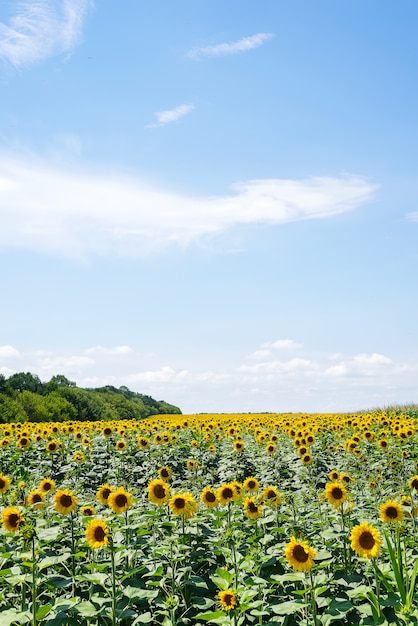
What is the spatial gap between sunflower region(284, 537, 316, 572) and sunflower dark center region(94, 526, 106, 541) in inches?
76.2

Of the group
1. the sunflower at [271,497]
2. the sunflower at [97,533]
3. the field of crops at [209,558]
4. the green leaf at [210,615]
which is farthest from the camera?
the sunflower at [271,497]

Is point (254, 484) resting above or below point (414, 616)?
above

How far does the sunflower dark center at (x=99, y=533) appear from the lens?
6.24 m

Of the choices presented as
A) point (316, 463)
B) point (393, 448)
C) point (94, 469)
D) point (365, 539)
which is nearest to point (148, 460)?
point (94, 469)

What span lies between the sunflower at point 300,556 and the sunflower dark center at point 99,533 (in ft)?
6.35

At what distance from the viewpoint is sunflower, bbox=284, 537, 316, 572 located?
5645 mm

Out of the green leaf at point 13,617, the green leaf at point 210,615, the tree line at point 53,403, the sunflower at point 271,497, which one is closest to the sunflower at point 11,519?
the green leaf at point 13,617

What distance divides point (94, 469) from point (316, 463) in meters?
5.64

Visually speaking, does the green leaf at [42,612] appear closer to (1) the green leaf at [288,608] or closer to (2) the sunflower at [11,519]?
(2) the sunflower at [11,519]

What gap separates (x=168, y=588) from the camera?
275 inches

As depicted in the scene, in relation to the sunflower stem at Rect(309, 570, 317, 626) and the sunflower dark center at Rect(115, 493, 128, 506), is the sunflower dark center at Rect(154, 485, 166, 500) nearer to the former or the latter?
the sunflower dark center at Rect(115, 493, 128, 506)

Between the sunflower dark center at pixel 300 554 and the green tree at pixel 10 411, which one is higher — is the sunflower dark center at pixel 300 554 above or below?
below

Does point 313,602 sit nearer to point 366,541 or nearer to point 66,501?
point 366,541

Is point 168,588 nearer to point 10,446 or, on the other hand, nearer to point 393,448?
point 393,448
